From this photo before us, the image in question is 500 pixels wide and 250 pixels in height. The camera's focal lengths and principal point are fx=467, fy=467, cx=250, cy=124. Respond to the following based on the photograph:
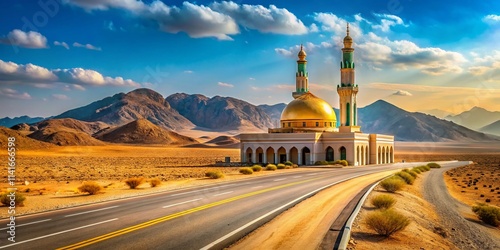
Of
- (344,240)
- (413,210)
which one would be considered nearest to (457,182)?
(413,210)

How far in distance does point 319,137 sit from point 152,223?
51.6 m

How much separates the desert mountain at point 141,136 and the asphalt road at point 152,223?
150226 millimetres

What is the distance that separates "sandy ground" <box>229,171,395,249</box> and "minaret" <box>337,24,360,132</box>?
5107cm

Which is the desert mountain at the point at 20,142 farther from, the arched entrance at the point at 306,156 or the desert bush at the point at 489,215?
the desert bush at the point at 489,215

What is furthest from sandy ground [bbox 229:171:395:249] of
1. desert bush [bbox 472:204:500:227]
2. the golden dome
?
the golden dome

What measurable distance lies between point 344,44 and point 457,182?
3664cm

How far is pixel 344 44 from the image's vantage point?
7194cm

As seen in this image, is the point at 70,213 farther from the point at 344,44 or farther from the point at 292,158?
the point at 344,44

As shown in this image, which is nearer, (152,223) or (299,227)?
(299,227)

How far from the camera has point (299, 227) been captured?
1378cm

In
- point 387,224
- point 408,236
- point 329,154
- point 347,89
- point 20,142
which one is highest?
point 347,89

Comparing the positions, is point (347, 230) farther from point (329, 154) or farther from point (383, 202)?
point (329, 154)

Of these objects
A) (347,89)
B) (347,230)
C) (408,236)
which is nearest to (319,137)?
(347,89)

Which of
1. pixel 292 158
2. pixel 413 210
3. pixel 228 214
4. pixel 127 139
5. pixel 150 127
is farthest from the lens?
pixel 150 127
